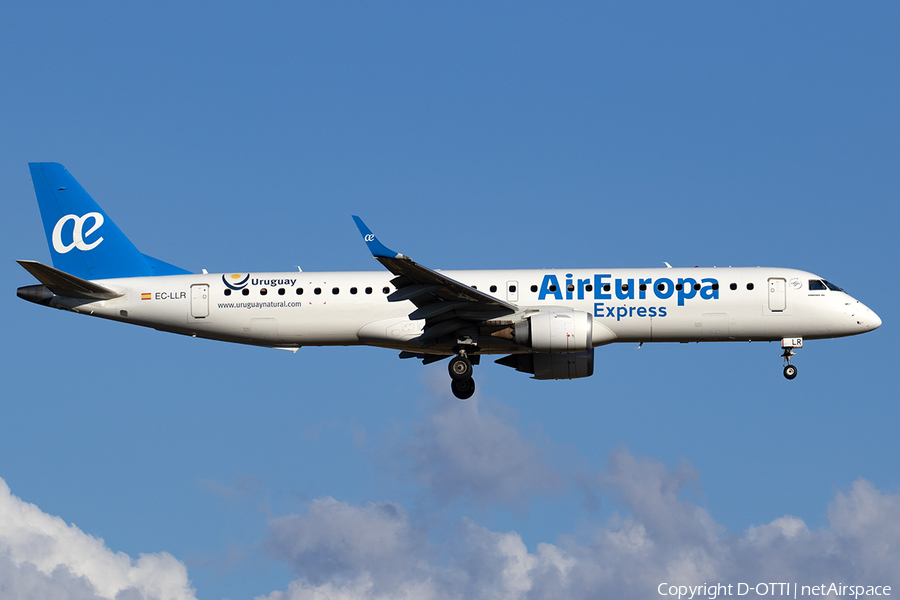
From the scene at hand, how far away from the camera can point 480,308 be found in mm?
34156

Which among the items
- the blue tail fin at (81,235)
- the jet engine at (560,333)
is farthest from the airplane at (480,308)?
the blue tail fin at (81,235)

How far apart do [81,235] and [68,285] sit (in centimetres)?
356

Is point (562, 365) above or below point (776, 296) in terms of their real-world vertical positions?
below

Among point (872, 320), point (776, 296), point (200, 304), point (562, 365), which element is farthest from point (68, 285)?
point (872, 320)

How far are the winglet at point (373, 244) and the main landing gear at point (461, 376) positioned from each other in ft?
20.6

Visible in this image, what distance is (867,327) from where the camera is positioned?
116 ft

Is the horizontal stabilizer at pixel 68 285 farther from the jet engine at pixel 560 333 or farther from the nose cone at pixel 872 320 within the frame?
the nose cone at pixel 872 320

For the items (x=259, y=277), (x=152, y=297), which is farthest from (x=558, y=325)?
(x=152, y=297)

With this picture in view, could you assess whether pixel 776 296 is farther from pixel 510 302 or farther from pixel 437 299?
pixel 437 299

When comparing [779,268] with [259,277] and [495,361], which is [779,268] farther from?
[259,277]

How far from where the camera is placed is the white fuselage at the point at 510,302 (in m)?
34.6

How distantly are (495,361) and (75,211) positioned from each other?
667 inches

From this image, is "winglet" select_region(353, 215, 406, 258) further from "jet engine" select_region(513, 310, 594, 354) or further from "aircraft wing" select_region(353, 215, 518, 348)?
"jet engine" select_region(513, 310, 594, 354)

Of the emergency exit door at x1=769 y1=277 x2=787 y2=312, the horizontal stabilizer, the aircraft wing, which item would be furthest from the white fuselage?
the aircraft wing
